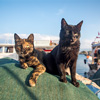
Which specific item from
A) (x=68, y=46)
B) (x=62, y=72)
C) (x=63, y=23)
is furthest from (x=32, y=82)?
(x=63, y=23)

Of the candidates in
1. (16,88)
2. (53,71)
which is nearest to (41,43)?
(53,71)

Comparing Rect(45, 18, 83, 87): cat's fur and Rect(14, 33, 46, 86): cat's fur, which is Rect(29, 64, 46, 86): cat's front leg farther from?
Rect(45, 18, 83, 87): cat's fur

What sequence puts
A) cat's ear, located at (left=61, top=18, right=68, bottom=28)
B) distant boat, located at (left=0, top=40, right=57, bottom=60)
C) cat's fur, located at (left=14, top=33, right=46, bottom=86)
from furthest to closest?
1. distant boat, located at (left=0, top=40, right=57, bottom=60)
2. cat's fur, located at (left=14, top=33, right=46, bottom=86)
3. cat's ear, located at (left=61, top=18, right=68, bottom=28)

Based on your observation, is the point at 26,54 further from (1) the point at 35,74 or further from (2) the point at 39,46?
(2) the point at 39,46

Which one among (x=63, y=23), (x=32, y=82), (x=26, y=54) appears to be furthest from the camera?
(x=26, y=54)

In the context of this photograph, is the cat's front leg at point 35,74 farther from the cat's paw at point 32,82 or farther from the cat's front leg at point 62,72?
the cat's front leg at point 62,72

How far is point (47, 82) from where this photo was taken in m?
1.69

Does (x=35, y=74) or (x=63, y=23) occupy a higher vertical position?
(x=63, y=23)

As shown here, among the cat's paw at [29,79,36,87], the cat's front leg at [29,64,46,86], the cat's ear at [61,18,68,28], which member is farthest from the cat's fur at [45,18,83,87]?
the cat's paw at [29,79,36,87]

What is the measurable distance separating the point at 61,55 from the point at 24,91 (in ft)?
2.73

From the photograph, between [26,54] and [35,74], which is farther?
[26,54]

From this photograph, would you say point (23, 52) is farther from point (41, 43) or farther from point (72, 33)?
point (41, 43)

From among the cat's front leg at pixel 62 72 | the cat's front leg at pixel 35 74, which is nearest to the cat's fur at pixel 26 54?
the cat's front leg at pixel 35 74

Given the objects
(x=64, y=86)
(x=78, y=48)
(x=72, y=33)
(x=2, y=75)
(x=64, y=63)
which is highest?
(x=72, y=33)
